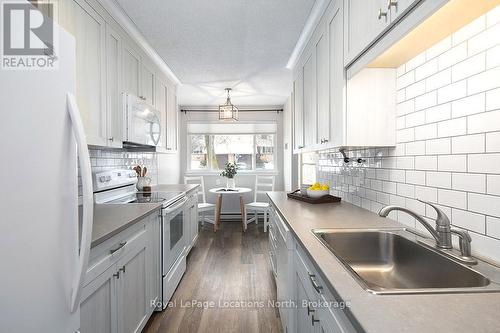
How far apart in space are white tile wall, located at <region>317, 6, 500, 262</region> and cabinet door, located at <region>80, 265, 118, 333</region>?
62.5 inches

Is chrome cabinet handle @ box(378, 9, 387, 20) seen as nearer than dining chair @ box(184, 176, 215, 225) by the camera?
Yes

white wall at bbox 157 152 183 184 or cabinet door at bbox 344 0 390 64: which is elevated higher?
cabinet door at bbox 344 0 390 64

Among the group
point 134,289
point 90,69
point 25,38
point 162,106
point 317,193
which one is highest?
point 162,106

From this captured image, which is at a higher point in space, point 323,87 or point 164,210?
point 323,87

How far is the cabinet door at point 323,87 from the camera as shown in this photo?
77.4 inches

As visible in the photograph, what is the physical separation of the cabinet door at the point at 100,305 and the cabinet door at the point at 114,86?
46.3 inches

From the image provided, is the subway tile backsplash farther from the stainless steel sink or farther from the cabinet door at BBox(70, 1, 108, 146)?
the stainless steel sink

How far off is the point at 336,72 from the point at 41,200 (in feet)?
5.41

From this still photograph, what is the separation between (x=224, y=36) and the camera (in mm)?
2641

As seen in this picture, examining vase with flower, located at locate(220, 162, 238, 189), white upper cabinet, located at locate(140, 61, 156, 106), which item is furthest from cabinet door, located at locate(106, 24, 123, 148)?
vase with flower, located at locate(220, 162, 238, 189)

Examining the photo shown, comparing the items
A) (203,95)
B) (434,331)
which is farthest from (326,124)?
(203,95)

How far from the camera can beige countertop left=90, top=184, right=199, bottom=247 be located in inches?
52.5

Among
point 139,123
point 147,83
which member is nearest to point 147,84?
point 147,83

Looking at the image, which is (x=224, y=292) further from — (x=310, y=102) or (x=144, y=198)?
(x=310, y=102)
